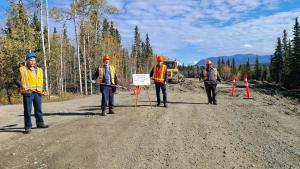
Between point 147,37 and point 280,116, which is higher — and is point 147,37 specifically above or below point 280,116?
above

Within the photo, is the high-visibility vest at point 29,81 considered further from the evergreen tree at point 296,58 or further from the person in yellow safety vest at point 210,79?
the evergreen tree at point 296,58

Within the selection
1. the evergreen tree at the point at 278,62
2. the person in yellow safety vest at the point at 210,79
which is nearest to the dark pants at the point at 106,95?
the person in yellow safety vest at the point at 210,79

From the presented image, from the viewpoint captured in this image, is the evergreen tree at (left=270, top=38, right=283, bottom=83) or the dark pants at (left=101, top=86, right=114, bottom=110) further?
the evergreen tree at (left=270, top=38, right=283, bottom=83)

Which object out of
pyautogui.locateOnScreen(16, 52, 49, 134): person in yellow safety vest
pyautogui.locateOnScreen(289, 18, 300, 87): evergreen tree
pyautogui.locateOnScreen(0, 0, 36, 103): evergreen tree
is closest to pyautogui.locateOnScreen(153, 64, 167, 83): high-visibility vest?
pyautogui.locateOnScreen(16, 52, 49, 134): person in yellow safety vest

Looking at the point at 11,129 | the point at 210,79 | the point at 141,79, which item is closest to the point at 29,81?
the point at 11,129

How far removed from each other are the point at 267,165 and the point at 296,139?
285 centimetres

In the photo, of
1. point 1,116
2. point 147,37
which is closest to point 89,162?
point 1,116

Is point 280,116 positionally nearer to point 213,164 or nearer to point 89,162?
point 213,164

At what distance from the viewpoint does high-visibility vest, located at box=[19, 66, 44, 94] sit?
10.2 metres

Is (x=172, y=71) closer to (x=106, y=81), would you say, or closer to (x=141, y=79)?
(x=141, y=79)

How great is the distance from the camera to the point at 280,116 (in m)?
13.9

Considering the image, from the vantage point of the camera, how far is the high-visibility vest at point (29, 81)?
1023cm

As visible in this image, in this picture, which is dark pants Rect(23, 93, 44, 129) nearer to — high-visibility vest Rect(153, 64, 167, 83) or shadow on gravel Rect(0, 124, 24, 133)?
shadow on gravel Rect(0, 124, 24, 133)

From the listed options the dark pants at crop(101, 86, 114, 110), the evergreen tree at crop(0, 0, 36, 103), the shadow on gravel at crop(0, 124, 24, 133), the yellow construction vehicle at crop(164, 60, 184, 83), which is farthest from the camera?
the yellow construction vehicle at crop(164, 60, 184, 83)
